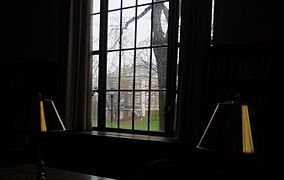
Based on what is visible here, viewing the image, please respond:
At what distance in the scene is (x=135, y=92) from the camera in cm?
348

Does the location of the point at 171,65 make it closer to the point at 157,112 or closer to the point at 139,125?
the point at 157,112

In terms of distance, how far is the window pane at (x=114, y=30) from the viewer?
146 inches

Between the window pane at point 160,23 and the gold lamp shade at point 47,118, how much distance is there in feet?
6.46

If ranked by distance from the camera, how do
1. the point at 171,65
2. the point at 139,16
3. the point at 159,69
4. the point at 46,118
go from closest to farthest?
the point at 46,118 < the point at 171,65 < the point at 159,69 < the point at 139,16

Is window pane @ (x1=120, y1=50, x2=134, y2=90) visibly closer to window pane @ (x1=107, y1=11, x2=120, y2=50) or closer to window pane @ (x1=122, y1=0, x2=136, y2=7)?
window pane @ (x1=107, y1=11, x2=120, y2=50)

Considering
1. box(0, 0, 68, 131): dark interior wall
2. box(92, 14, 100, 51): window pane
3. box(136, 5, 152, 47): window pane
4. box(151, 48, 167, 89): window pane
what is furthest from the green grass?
box(92, 14, 100, 51): window pane

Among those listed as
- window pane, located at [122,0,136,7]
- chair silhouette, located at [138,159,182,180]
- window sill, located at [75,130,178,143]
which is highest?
window pane, located at [122,0,136,7]

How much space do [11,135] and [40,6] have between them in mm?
1994

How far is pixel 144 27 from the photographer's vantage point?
3.47m

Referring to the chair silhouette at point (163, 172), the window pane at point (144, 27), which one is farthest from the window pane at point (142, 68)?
the chair silhouette at point (163, 172)

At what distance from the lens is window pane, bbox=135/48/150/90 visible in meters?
3.40

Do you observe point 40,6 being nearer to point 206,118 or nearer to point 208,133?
point 206,118

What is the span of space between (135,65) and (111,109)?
0.67 metres

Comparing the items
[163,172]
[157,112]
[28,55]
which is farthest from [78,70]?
[163,172]
